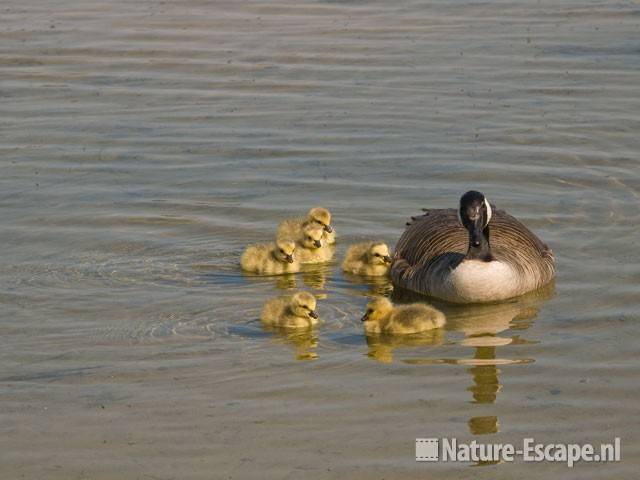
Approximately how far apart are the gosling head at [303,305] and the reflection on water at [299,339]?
0.43 ft

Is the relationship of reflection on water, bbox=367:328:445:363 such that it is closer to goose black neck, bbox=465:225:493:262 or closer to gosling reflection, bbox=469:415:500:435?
goose black neck, bbox=465:225:493:262

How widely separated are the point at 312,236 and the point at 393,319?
1769mm

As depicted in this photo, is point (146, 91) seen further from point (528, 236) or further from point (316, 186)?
point (528, 236)

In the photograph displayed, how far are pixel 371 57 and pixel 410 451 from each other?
9731 millimetres

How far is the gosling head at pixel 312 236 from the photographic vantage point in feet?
36.7

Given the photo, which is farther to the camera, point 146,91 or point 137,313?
point 146,91

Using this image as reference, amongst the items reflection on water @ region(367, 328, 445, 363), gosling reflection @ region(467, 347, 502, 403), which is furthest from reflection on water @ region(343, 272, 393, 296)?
gosling reflection @ region(467, 347, 502, 403)

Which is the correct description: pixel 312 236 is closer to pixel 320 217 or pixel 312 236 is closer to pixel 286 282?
pixel 320 217

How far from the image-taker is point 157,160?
45.0 ft

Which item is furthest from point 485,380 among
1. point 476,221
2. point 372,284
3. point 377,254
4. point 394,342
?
point 372,284

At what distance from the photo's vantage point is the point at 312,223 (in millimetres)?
11383

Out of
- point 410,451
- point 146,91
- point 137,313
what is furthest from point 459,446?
point 146,91

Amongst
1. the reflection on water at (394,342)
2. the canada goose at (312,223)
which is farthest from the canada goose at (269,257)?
the reflection on water at (394,342)

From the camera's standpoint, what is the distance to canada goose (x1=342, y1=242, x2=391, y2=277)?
36.3 feet
